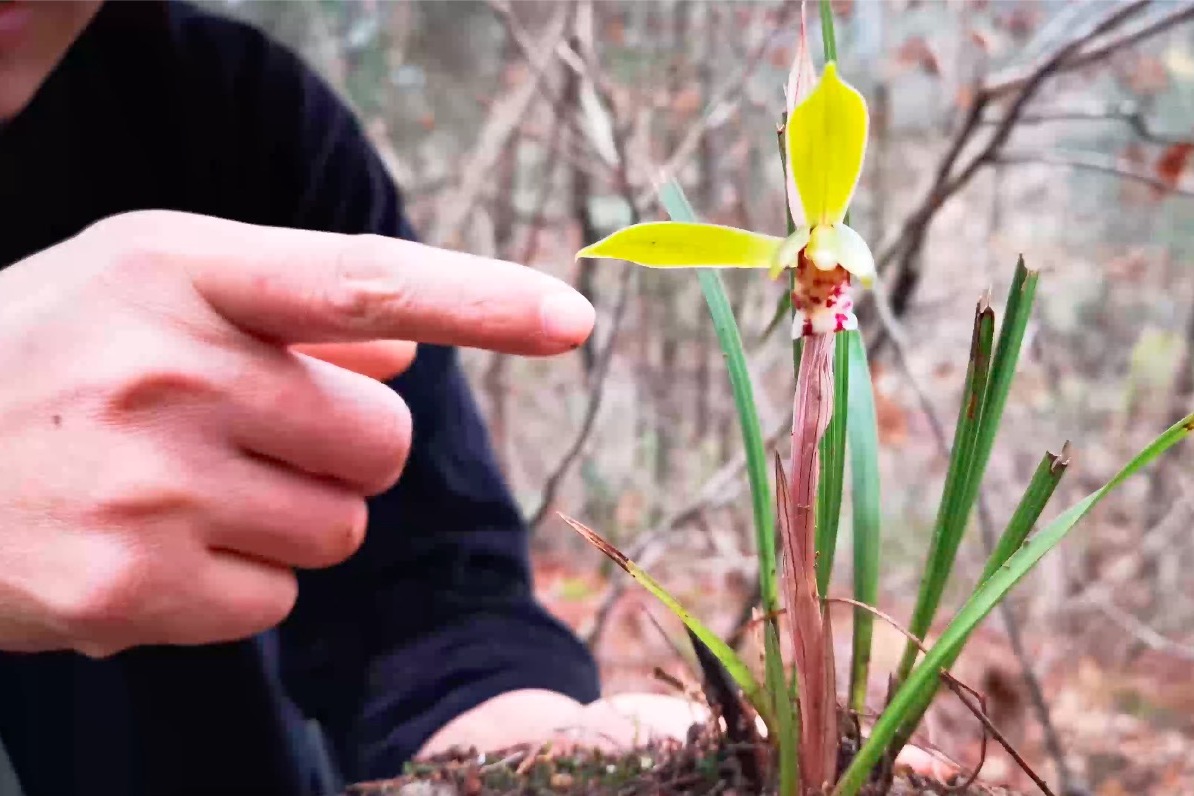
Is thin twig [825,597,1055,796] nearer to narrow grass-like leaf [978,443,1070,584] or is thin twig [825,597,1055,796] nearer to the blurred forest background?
narrow grass-like leaf [978,443,1070,584]

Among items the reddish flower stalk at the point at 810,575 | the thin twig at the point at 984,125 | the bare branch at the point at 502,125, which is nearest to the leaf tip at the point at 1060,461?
the reddish flower stalk at the point at 810,575

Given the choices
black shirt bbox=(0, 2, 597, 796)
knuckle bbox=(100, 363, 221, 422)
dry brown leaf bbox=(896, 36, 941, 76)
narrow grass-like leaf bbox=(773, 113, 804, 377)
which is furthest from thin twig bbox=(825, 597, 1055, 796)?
dry brown leaf bbox=(896, 36, 941, 76)

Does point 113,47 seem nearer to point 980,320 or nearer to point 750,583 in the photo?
point 980,320

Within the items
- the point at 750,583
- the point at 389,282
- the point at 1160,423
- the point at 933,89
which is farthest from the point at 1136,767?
the point at 389,282

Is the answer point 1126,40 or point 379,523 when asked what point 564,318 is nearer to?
point 379,523

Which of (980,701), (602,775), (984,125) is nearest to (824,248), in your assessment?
(980,701)

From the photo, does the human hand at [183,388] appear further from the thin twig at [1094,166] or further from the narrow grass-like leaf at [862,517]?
the thin twig at [1094,166]
